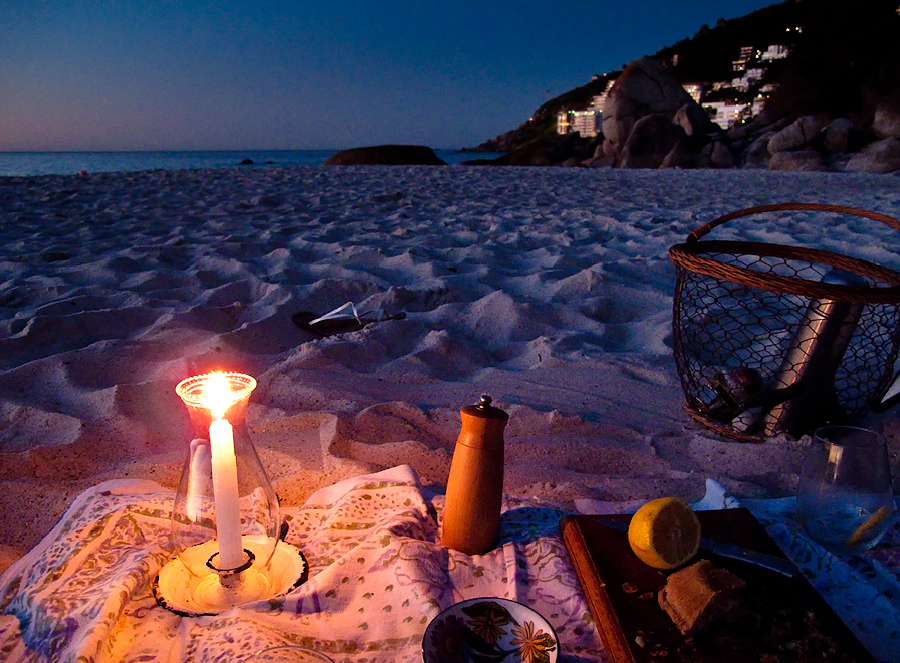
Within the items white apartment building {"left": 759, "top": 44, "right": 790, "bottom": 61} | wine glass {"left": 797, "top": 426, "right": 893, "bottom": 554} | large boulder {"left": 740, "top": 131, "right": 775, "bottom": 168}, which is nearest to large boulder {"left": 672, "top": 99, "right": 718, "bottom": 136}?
large boulder {"left": 740, "top": 131, "right": 775, "bottom": 168}

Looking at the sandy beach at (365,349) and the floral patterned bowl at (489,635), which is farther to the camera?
the sandy beach at (365,349)

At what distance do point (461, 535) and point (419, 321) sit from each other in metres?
1.65

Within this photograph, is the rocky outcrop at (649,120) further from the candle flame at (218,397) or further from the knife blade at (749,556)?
the candle flame at (218,397)

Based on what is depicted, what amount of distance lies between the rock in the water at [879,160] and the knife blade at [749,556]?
15.1 meters

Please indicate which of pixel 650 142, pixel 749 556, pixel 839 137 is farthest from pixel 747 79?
pixel 749 556

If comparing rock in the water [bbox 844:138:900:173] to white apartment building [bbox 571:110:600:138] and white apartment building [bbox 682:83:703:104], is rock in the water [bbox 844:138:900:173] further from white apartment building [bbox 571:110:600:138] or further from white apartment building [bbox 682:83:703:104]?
white apartment building [bbox 682:83:703:104]

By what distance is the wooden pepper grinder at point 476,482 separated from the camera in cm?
112

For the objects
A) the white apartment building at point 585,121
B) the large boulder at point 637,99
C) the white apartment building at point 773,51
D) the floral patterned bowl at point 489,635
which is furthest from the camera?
the white apartment building at point 585,121

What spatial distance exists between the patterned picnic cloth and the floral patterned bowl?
11 cm

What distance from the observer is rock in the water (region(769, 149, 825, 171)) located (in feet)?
47.3

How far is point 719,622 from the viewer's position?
0.91 metres

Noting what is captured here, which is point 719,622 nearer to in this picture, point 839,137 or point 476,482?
point 476,482

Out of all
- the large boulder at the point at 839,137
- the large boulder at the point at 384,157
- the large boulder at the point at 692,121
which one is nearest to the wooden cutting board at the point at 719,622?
the large boulder at the point at 384,157

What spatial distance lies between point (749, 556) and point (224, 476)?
3.13 ft
